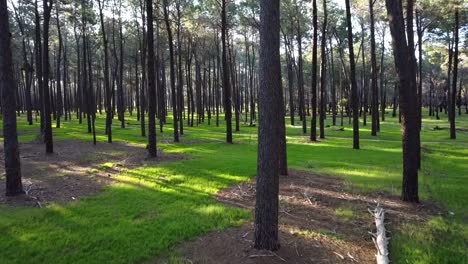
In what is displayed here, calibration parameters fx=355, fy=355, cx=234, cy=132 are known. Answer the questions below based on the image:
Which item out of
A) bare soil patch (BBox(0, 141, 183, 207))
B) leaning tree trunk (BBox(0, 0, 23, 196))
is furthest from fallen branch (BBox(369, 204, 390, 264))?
leaning tree trunk (BBox(0, 0, 23, 196))

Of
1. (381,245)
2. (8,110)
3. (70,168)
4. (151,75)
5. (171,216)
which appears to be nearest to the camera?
(381,245)

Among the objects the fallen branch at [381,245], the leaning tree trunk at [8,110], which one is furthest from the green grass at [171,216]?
the leaning tree trunk at [8,110]

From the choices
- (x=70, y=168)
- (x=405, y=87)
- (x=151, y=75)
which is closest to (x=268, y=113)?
(x=405, y=87)

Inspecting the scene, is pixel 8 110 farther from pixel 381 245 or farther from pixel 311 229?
pixel 381 245

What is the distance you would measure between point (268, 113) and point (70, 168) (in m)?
12.0

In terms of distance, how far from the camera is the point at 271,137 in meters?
5.97

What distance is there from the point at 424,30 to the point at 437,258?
32.6 meters

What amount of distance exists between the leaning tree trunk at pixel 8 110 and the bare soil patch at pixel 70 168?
1.68 feet

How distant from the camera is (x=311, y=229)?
23.9ft

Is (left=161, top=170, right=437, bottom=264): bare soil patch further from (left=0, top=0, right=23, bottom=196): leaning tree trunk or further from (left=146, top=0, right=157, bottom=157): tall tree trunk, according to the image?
(left=146, top=0, right=157, bottom=157): tall tree trunk

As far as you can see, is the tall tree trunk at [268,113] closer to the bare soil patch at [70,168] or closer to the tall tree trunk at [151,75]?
the bare soil patch at [70,168]

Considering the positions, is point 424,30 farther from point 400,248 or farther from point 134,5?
point 400,248

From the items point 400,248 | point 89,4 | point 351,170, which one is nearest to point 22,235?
point 400,248

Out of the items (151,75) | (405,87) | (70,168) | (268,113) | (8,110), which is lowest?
(70,168)
